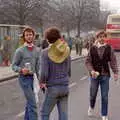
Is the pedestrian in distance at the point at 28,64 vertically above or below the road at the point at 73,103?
above

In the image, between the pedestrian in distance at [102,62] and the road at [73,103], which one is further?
the road at [73,103]

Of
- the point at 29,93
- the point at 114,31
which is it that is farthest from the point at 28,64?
the point at 114,31

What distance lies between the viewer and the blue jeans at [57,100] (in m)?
5.97

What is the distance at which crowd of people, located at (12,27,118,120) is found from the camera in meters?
5.91

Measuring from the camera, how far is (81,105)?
33.0 ft

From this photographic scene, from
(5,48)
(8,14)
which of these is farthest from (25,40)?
(8,14)

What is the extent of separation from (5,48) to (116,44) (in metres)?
23.6

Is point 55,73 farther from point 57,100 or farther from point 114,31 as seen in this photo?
point 114,31

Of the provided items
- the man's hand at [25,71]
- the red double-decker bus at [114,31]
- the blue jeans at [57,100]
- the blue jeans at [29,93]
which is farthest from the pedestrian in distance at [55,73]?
the red double-decker bus at [114,31]

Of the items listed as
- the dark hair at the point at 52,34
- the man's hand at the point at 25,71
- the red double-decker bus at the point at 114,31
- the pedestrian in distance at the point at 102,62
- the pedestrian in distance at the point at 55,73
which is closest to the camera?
the dark hair at the point at 52,34

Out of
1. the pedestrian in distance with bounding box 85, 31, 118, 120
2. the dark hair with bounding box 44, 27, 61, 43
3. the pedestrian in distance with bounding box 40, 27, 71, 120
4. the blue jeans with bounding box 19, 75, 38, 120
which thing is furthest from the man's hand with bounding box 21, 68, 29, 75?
the pedestrian in distance with bounding box 85, 31, 118, 120

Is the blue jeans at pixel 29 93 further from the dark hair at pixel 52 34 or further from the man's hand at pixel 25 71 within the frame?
the dark hair at pixel 52 34

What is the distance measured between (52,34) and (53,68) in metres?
0.45

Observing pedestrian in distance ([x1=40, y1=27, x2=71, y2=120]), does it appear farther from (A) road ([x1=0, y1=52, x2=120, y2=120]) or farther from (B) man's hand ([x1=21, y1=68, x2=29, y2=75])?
(A) road ([x1=0, y1=52, x2=120, y2=120])
